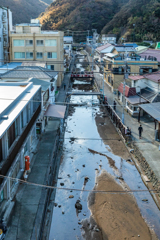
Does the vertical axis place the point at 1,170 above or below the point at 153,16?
below

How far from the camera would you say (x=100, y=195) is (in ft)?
44.8

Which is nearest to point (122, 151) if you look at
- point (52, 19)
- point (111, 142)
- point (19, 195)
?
point (111, 142)

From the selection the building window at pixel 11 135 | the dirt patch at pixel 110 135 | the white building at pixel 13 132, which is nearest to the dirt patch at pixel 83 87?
the dirt patch at pixel 110 135

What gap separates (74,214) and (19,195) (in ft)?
9.47

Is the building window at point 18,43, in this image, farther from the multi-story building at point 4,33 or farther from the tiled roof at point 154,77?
the tiled roof at point 154,77

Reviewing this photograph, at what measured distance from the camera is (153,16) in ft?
241

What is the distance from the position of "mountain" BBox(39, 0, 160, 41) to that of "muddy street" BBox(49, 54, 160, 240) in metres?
57.2

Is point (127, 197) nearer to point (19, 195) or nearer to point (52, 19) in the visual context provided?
point (19, 195)

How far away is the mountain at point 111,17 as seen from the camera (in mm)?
72500

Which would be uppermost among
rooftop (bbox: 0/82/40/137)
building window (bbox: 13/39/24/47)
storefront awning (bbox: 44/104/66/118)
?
building window (bbox: 13/39/24/47)

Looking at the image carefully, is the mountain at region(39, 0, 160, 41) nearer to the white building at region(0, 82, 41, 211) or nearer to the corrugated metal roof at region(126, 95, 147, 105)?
the corrugated metal roof at region(126, 95, 147, 105)

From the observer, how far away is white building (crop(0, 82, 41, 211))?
9.88m

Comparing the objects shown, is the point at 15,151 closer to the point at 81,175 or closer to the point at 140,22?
the point at 81,175

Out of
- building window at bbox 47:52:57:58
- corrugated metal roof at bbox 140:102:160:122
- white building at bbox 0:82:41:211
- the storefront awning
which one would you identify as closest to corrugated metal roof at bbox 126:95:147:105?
corrugated metal roof at bbox 140:102:160:122
